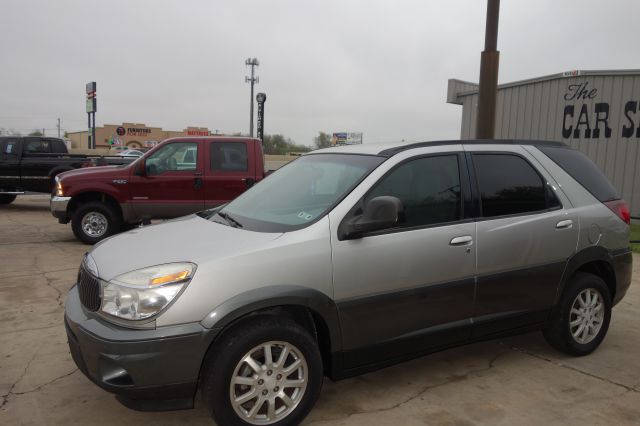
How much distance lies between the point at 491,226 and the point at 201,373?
2208mm

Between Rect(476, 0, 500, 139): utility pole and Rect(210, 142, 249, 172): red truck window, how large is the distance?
3.86 m

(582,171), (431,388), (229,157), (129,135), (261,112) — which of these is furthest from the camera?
(129,135)

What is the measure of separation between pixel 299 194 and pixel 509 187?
159cm

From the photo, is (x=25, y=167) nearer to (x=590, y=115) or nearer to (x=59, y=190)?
(x=59, y=190)

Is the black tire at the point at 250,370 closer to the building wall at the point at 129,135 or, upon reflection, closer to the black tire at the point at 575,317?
the black tire at the point at 575,317

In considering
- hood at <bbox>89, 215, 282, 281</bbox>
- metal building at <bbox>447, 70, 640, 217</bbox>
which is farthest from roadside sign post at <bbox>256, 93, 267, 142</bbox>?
hood at <bbox>89, 215, 282, 281</bbox>

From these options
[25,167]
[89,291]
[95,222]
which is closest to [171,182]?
[95,222]

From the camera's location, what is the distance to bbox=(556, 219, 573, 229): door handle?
3.96 metres

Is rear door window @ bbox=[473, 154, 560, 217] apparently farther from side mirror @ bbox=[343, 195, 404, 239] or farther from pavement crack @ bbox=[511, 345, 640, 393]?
pavement crack @ bbox=[511, 345, 640, 393]

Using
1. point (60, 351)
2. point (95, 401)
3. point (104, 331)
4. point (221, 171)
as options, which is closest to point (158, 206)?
point (221, 171)

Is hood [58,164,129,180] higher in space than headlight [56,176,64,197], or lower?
higher

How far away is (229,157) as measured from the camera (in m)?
8.72

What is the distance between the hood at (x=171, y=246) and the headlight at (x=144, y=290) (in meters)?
0.06

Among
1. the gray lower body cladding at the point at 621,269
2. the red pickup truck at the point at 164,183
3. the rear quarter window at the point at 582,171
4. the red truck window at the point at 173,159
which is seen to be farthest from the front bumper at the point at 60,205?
the gray lower body cladding at the point at 621,269
